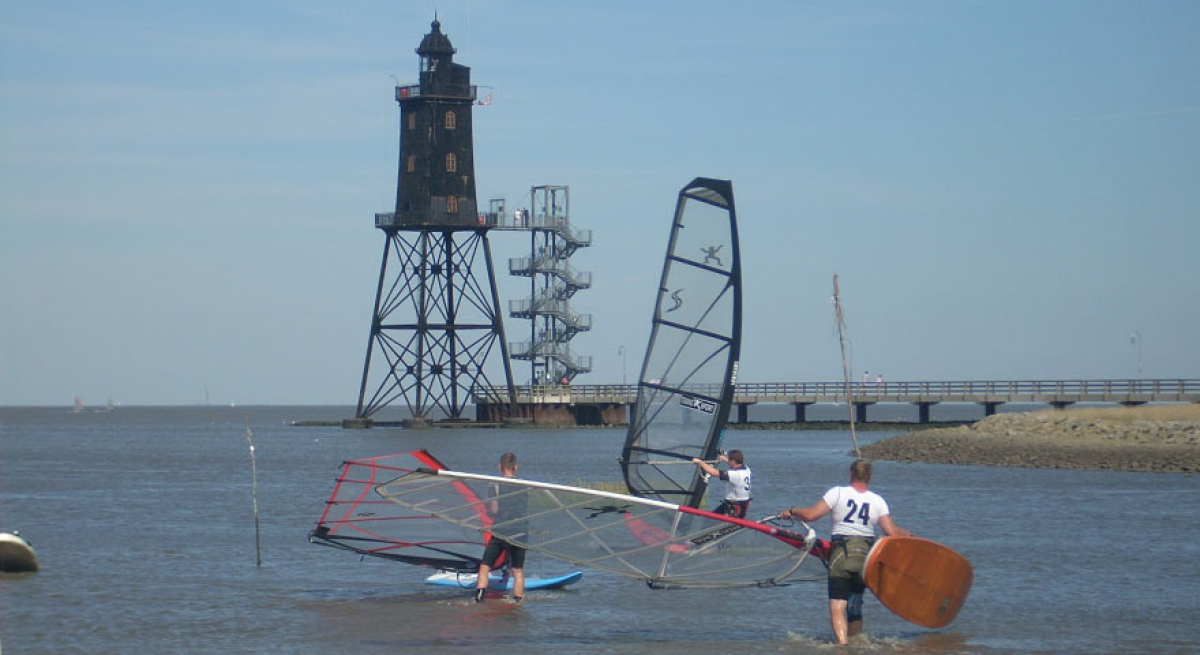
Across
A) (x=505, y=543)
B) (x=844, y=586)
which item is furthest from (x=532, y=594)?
(x=844, y=586)

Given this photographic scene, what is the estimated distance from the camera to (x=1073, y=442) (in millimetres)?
51594

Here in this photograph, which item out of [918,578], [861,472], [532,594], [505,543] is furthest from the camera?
[532,594]

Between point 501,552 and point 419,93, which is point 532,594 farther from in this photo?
point 419,93

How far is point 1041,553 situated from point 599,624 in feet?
29.4

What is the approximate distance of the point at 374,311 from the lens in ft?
234

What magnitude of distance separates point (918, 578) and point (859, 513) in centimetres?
101

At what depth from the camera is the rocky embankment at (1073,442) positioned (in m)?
46.5

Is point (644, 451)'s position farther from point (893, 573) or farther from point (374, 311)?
point (374, 311)

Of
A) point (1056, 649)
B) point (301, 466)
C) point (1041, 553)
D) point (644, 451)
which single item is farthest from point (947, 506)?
point (301, 466)

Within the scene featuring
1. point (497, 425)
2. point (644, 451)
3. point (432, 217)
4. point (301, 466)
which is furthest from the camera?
point (497, 425)

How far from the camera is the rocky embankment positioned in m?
46.5

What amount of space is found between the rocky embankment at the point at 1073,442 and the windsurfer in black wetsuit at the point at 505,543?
107 ft

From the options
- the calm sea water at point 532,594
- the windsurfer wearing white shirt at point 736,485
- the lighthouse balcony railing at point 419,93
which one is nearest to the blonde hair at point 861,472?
the calm sea water at point 532,594

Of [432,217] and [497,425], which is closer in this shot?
[432,217]
